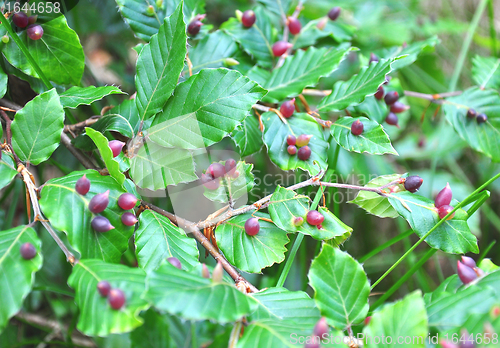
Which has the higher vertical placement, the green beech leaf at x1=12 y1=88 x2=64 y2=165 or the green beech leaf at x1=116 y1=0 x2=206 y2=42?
the green beech leaf at x1=116 y1=0 x2=206 y2=42

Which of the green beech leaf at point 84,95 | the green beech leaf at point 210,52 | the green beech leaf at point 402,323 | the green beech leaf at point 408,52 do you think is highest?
the green beech leaf at point 210,52

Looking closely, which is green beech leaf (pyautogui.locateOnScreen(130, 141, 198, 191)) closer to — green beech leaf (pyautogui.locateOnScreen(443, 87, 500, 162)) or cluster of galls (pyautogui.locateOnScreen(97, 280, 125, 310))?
cluster of galls (pyautogui.locateOnScreen(97, 280, 125, 310))

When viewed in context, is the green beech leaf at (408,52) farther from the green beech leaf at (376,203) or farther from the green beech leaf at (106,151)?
the green beech leaf at (106,151)

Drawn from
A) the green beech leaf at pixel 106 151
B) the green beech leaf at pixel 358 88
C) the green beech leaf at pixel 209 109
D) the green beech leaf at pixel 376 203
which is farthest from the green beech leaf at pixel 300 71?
the green beech leaf at pixel 106 151

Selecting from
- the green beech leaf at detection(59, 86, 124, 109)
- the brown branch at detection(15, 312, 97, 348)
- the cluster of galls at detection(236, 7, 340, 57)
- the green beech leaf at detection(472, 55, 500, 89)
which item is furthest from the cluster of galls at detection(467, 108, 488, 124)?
the brown branch at detection(15, 312, 97, 348)

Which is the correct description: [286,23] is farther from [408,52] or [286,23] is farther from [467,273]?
[467,273]

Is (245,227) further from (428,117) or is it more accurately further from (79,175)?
(428,117)

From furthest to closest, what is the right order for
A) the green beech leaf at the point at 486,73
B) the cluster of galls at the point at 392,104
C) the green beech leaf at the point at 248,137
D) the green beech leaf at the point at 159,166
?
1. the green beech leaf at the point at 486,73
2. the cluster of galls at the point at 392,104
3. the green beech leaf at the point at 248,137
4. the green beech leaf at the point at 159,166

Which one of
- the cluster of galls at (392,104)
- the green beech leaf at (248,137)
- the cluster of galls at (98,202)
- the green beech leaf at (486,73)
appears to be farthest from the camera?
the green beech leaf at (486,73)
